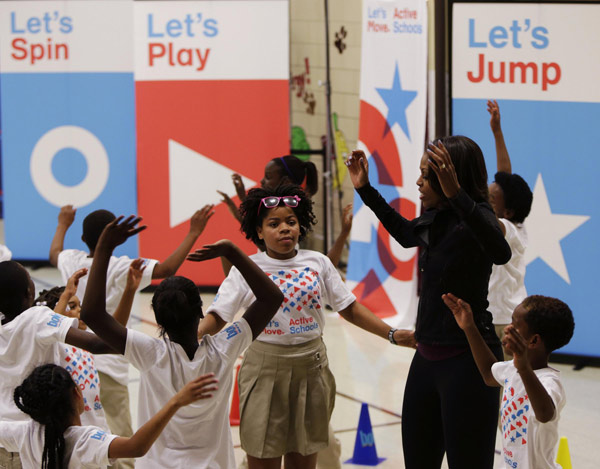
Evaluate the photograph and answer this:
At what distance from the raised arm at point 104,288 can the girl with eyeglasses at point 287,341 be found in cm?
52

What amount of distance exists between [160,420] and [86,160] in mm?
6243

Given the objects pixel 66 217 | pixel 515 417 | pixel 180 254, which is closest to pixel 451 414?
pixel 515 417

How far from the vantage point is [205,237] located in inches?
310

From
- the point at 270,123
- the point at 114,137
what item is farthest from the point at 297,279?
the point at 114,137

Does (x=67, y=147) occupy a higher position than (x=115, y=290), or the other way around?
(x=67, y=147)

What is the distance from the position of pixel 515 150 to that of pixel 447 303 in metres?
3.30

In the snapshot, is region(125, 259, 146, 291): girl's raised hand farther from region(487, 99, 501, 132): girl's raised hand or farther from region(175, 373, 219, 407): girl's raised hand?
region(487, 99, 501, 132): girl's raised hand

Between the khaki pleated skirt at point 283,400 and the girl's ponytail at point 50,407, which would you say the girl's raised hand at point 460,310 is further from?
the girl's ponytail at point 50,407

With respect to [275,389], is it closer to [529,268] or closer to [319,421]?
[319,421]

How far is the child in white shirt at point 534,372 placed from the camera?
8.75 feet

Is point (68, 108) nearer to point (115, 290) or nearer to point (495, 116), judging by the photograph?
point (115, 290)

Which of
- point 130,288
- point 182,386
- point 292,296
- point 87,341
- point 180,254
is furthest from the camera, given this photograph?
point 180,254

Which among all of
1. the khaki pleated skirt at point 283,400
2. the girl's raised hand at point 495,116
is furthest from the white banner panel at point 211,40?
the khaki pleated skirt at point 283,400

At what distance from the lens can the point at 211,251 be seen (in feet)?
8.23
